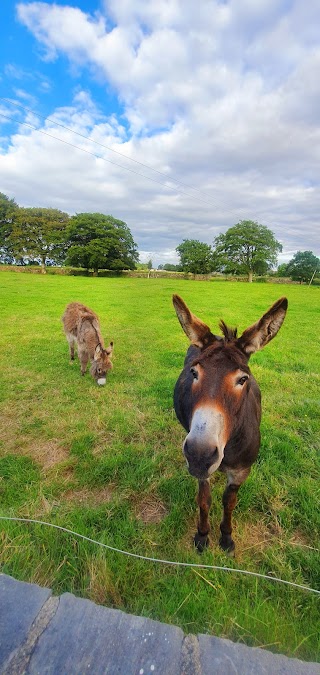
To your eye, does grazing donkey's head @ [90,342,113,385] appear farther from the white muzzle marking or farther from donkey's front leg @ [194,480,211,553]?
the white muzzle marking

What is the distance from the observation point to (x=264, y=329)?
7.51 ft

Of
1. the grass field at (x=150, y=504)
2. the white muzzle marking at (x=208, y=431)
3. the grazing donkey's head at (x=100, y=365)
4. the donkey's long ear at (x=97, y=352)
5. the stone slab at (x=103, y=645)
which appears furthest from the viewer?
the donkey's long ear at (x=97, y=352)

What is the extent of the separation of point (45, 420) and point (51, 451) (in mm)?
978

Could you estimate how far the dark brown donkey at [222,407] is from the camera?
1846 millimetres

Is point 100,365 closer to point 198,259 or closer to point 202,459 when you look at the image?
point 202,459

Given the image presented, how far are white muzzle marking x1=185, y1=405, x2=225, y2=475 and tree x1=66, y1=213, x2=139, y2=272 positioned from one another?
59872 mm

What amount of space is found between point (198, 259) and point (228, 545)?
78.7 meters

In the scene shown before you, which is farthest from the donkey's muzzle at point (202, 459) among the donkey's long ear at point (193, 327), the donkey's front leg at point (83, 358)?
the donkey's front leg at point (83, 358)

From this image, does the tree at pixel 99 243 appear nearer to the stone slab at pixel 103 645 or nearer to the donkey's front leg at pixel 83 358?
the donkey's front leg at pixel 83 358

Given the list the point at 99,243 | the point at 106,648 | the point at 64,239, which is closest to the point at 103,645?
the point at 106,648

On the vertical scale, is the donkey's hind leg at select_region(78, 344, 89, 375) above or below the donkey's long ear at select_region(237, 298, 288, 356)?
below

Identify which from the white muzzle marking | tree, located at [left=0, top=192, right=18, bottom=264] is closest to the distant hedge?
tree, located at [left=0, top=192, right=18, bottom=264]

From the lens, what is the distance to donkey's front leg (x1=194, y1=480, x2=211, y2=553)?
2783mm

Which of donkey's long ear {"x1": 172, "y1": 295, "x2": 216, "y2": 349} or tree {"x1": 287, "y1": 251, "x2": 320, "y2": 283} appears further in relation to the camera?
tree {"x1": 287, "y1": 251, "x2": 320, "y2": 283}
